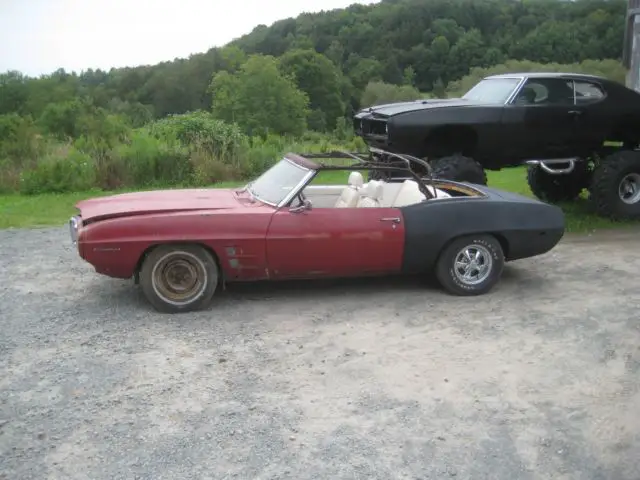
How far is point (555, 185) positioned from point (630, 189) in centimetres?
143

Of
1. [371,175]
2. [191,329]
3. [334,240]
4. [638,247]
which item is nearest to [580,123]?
[638,247]

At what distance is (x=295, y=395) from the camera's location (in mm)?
4375

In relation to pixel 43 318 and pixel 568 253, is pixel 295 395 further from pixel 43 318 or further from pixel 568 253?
pixel 568 253

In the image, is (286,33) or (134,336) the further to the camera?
(286,33)

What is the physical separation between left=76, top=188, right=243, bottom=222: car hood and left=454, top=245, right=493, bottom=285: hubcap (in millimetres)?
2094

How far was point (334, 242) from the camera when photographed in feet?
20.0

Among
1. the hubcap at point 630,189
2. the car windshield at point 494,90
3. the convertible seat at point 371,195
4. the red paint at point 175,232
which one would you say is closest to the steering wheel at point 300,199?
the red paint at point 175,232

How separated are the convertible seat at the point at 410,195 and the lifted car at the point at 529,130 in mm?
1774

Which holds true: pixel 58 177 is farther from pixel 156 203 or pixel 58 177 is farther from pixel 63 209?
pixel 156 203

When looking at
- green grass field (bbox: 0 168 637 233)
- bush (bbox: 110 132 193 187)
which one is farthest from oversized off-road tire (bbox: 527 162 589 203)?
bush (bbox: 110 132 193 187)

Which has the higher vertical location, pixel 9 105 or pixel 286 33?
pixel 286 33

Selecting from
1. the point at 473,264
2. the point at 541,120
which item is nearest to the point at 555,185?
the point at 541,120

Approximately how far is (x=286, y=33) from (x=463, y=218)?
193 feet

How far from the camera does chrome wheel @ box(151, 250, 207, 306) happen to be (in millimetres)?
5891
